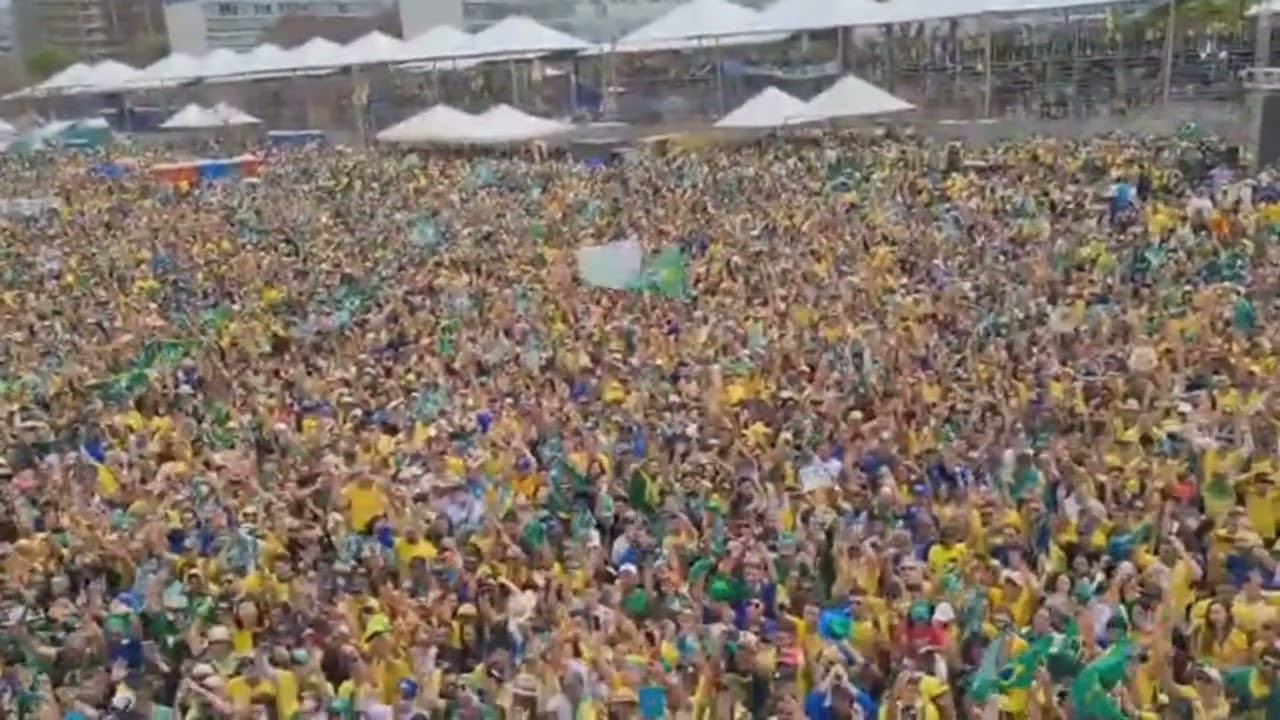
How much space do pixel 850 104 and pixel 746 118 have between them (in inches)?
70.8

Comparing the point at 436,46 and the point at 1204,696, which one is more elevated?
the point at 436,46

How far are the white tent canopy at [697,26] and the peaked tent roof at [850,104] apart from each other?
247 inches

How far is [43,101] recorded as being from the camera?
5784 centimetres

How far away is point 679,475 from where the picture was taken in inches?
365

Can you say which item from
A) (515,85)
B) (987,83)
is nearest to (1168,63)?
(987,83)

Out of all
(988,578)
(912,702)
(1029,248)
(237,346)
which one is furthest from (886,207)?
(912,702)

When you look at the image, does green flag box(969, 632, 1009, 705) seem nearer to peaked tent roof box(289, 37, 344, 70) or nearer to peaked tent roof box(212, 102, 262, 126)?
peaked tent roof box(289, 37, 344, 70)

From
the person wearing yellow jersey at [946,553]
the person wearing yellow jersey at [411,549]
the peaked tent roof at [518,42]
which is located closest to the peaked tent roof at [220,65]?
the peaked tent roof at [518,42]

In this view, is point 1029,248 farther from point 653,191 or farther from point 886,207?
point 653,191

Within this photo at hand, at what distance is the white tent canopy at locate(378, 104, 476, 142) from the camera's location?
94.2 ft

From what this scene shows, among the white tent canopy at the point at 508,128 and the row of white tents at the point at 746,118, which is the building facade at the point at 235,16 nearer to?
the row of white tents at the point at 746,118

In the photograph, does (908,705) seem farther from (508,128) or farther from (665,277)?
(508,128)

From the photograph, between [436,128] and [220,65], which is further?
[220,65]

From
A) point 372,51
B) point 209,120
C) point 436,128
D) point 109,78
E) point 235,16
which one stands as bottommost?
point 209,120
